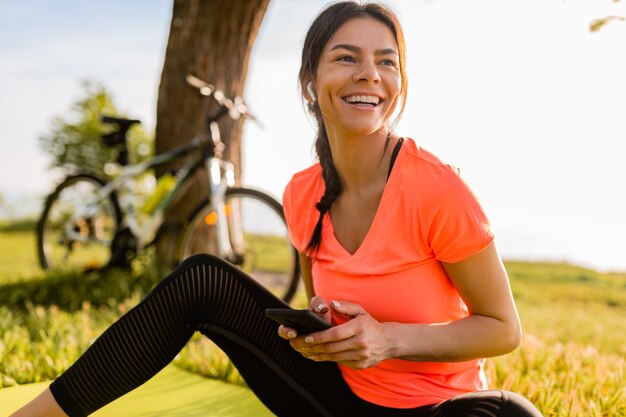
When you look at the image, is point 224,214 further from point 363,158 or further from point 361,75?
point 361,75

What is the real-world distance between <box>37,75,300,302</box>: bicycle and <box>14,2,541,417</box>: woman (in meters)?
2.11

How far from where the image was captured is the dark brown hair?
6.35 feet

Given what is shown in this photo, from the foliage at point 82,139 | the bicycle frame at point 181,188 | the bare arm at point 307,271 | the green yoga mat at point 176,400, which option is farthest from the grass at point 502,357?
the foliage at point 82,139

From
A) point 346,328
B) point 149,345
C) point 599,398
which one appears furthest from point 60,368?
point 599,398

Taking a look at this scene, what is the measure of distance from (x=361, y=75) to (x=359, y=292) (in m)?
0.60

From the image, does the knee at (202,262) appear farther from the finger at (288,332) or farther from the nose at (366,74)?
the nose at (366,74)

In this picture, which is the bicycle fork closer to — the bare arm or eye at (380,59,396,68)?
the bare arm

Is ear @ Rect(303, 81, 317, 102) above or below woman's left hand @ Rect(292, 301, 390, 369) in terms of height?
above

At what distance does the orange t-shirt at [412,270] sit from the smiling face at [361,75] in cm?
14

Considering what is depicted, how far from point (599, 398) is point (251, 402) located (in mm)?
1344

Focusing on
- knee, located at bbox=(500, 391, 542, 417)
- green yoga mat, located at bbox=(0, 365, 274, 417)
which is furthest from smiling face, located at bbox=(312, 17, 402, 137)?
green yoga mat, located at bbox=(0, 365, 274, 417)

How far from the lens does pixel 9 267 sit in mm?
8641

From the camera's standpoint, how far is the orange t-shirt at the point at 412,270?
1.68 m

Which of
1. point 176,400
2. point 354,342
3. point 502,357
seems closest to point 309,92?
point 354,342
